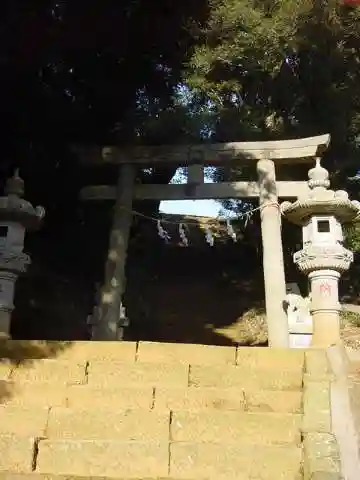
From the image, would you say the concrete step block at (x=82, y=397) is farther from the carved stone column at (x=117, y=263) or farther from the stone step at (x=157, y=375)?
the carved stone column at (x=117, y=263)

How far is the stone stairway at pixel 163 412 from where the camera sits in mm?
3975

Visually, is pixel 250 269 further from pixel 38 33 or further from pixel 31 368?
pixel 31 368

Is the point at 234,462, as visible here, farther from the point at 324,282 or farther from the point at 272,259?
the point at 272,259

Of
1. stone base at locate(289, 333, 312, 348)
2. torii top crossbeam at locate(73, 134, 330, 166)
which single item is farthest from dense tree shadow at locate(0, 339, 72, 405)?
torii top crossbeam at locate(73, 134, 330, 166)

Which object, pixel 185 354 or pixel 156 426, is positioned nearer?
pixel 156 426

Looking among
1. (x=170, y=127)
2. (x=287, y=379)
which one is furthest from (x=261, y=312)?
(x=287, y=379)

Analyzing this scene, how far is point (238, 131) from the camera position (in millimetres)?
10930

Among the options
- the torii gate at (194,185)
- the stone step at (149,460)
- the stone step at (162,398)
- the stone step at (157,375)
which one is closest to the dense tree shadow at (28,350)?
the stone step at (157,375)

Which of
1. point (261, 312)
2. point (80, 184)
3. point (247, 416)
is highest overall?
point (80, 184)

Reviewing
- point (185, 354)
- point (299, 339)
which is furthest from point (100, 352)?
point (299, 339)

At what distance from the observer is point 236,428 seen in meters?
4.25

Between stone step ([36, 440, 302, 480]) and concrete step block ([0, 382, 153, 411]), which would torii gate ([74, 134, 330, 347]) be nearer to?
concrete step block ([0, 382, 153, 411])

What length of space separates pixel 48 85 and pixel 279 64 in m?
4.59

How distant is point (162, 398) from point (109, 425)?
21.8 inches
